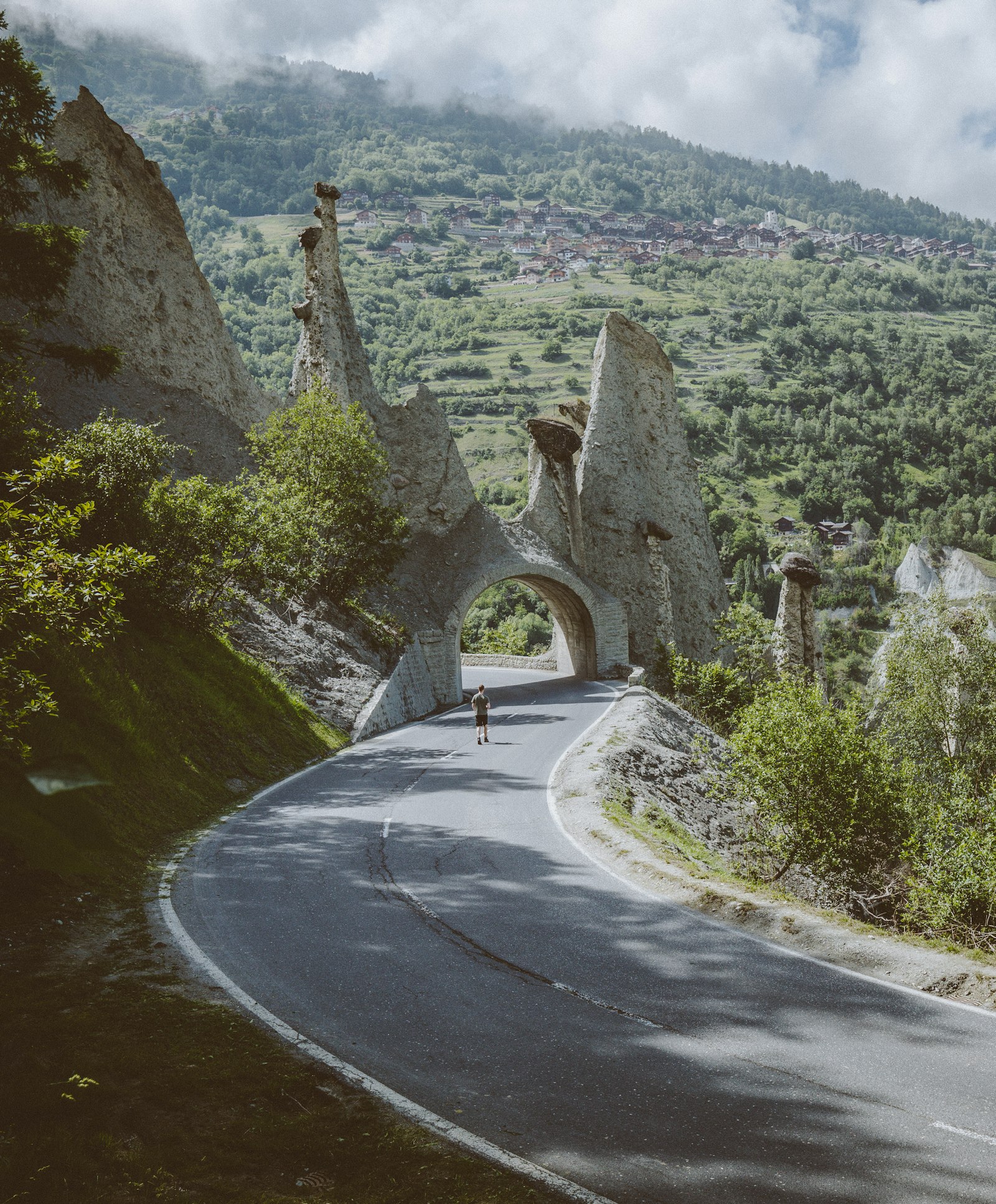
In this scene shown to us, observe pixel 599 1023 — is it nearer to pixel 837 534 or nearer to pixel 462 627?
pixel 462 627

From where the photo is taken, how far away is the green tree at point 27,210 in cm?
1966

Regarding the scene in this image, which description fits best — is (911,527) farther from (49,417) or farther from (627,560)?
(49,417)

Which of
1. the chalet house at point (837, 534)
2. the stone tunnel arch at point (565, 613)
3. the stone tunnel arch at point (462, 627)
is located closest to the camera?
the stone tunnel arch at point (462, 627)

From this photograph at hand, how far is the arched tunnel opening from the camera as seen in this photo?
4484cm

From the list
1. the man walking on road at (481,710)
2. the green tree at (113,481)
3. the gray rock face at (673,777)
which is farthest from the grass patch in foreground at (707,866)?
the green tree at (113,481)

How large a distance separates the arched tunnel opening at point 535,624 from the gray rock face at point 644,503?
256cm

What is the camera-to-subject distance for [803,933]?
969 cm

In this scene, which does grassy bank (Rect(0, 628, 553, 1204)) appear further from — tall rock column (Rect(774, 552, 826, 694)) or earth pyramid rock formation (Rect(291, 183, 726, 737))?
tall rock column (Rect(774, 552, 826, 694))

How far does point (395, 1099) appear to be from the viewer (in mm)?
6453

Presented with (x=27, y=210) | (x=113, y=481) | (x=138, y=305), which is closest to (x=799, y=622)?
(x=113, y=481)

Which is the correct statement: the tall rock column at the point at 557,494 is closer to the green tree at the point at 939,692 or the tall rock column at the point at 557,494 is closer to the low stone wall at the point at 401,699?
the low stone wall at the point at 401,699

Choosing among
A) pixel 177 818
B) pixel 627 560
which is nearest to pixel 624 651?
pixel 627 560

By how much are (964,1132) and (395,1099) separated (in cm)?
373

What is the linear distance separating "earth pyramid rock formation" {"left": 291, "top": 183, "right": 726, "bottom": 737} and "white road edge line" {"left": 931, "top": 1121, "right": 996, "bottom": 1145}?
1121 inches
